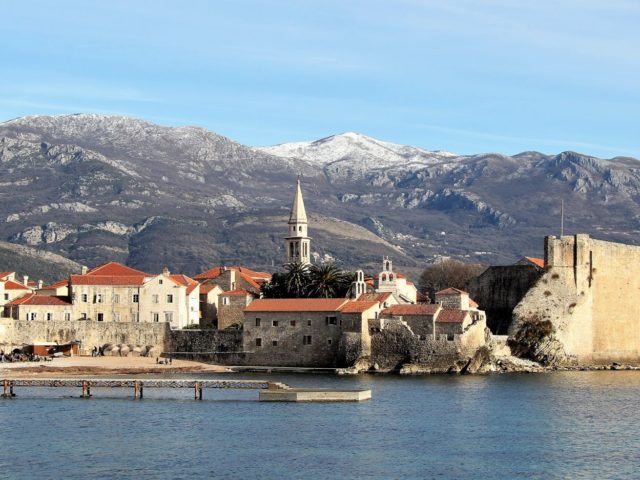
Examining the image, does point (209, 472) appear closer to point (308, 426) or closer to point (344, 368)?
point (308, 426)

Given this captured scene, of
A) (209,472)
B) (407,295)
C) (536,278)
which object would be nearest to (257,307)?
(407,295)

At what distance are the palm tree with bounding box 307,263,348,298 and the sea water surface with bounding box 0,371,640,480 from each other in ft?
62.1

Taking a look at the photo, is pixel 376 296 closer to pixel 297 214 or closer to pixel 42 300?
pixel 42 300

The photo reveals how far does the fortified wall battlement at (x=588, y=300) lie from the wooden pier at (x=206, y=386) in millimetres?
30944

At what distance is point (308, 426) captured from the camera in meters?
67.9

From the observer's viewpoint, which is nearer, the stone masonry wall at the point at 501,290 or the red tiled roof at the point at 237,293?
the stone masonry wall at the point at 501,290

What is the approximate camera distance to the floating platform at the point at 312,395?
7738 centimetres

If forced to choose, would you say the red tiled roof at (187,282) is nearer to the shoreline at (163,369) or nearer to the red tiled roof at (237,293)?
the red tiled roof at (237,293)

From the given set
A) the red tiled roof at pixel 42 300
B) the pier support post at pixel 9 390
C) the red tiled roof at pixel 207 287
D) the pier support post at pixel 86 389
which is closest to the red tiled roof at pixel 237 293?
the red tiled roof at pixel 207 287

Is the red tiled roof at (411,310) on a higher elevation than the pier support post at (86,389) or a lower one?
higher

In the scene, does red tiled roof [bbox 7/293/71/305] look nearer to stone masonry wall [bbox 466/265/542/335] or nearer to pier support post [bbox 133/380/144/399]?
pier support post [bbox 133/380/144/399]

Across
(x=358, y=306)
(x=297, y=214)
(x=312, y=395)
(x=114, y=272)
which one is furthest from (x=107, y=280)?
(x=312, y=395)

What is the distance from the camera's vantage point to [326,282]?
108500 mm

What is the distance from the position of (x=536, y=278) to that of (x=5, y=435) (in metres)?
56.8
